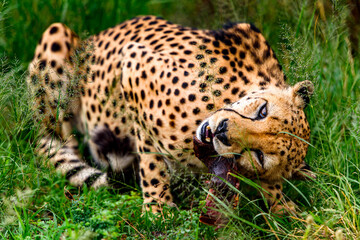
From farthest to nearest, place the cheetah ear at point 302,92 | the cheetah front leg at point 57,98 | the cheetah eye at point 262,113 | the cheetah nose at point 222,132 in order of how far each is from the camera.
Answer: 1. the cheetah front leg at point 57,98
2. the cheetah ear at point 302,92
3. the cheetah eye at point 262,113
4. the cheetah nose at point 222,132

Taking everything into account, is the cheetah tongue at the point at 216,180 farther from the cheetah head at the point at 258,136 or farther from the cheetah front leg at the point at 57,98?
the cheetah front leg at the point at 57,98

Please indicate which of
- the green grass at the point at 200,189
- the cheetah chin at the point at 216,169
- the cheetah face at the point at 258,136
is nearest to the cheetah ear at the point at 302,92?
the cheetah face at the point at 258,136

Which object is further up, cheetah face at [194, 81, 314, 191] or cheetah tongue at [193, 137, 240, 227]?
cheetah face at [194, 81, 314, 191]

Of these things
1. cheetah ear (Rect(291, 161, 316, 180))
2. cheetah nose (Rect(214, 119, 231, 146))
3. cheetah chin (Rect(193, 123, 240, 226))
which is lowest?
cheetah ear (Rect(291, 161, 316, 180))

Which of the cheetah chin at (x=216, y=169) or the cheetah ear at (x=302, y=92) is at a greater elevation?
the cheetah ear at (x=302, y=92)

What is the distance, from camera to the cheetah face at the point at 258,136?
8.05 ft

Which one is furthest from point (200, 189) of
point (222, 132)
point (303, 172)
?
point (222, 132)

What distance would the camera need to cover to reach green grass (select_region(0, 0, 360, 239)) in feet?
8.05

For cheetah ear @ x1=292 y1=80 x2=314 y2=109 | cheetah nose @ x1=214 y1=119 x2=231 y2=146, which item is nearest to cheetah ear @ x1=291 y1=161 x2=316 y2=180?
cheetah ear @ x1=292 y1=80 x2=314 y2=109

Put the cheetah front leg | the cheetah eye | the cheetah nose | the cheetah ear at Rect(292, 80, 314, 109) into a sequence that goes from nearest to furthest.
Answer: the cheetah nose
the cheetah eye
the cheetah ear at Rect(292, 80, 314, 109)
the cheetah front leg

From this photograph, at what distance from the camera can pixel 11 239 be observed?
8.18 ft

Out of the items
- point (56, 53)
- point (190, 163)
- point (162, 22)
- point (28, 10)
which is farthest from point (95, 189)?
Answer: point (28, 10)

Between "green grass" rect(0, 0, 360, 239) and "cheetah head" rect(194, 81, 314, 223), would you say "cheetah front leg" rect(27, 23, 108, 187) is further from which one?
"cheetah head" rect(194, 81, 314, 223)

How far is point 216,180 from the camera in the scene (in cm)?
260
